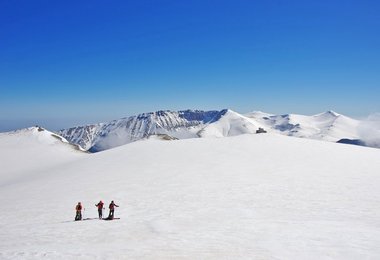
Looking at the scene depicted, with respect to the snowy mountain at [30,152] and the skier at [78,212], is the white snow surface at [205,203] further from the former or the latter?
the snowy mountain at [30,152]

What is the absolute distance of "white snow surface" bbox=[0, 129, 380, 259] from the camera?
17.9 metres

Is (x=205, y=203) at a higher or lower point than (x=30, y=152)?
lower

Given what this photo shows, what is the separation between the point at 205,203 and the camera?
29.7 m

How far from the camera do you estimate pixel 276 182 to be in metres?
37.1

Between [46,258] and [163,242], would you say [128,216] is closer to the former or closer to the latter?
[163,242]

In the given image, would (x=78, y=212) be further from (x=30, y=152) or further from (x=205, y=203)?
(x=30, y=152)

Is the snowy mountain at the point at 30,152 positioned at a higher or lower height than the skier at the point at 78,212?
higher

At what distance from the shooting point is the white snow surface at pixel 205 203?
1789cm

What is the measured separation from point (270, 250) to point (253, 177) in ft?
74.6

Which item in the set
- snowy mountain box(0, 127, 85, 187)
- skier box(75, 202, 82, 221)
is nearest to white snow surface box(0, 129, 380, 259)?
skier box(75, 202, 82, 221)

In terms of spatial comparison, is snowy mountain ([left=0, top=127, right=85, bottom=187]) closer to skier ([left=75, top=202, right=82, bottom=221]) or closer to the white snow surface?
the white snow surface

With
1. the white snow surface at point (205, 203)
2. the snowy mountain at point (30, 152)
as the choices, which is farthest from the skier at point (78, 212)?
the snowy mountain at point (30, 152)

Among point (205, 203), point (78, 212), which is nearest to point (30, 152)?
point (78, 212)

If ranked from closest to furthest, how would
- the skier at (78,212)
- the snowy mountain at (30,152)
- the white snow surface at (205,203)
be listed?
the white snow surface at (205,203) → the skier at (78,212) → the snowy mountain at (30,152)
